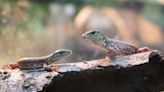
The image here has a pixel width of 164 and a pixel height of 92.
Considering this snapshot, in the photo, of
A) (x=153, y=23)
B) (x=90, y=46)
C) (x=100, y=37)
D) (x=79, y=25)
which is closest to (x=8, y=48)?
(x=90, y=46)

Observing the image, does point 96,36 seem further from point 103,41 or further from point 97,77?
point 97,77

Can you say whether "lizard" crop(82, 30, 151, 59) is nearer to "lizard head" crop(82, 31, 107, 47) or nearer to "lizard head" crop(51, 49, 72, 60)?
"lizard head" crop(82, 31, 107, 47)

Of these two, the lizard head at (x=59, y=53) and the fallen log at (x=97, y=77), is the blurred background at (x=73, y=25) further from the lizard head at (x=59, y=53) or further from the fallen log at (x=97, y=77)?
the fallen log at (x=97, y=77)

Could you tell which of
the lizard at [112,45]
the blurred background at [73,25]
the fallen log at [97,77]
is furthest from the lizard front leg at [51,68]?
the blurred background at [73,25]

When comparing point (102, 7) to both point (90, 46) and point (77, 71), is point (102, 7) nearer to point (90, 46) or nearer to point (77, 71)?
point (90, 46)

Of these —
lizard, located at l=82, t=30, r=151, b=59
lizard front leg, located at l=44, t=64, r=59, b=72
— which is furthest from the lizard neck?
lizard front leg, located at l=44, t=64, r=59, b=72

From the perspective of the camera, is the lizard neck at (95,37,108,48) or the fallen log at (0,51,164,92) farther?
the lizard neck at (95,37,108,48)
